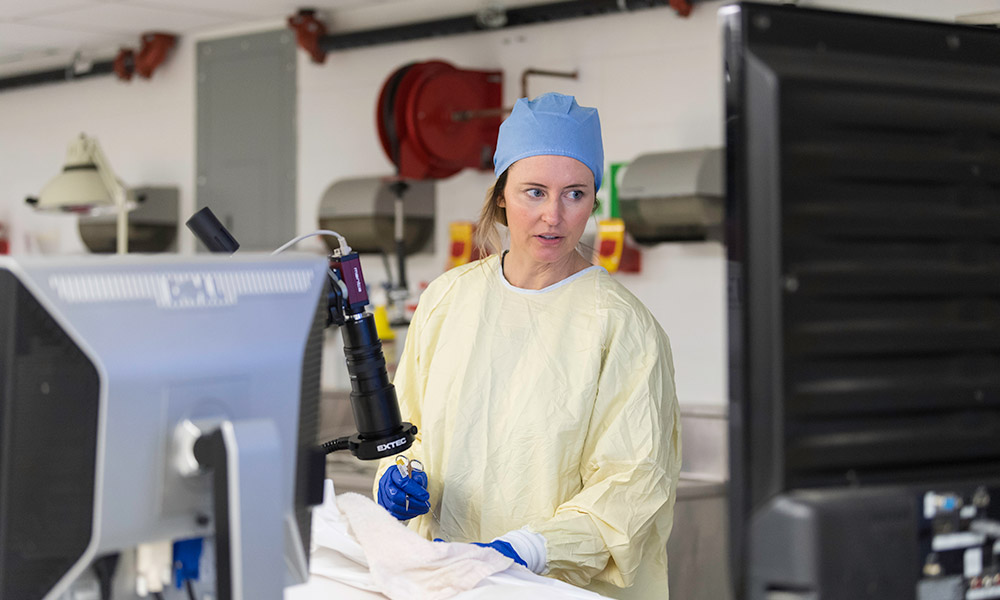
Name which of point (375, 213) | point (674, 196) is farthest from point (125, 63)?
point (674, 196)

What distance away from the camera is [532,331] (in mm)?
1864

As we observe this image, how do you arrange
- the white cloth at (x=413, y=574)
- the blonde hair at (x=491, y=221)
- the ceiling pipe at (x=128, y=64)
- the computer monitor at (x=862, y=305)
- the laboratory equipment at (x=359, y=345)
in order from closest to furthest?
the computer monitor at (x=862, y=305), the laboratory equipment at (x=359, y=345), the white cloth at (x=413, y=574), the blonde hair at (x=491, y=221), the ceiling pipe at (x=128, y=64)

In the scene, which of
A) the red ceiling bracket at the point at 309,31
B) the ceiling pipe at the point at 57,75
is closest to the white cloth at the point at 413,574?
the red ceiling bracket at the point at 309,31

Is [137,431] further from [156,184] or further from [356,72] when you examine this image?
[156,184]

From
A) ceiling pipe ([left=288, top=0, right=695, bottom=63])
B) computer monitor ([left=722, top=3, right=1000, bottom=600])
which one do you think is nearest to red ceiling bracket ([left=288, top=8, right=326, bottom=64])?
ceiling pipe ([left=288, top=0, right=695, bottom=63])

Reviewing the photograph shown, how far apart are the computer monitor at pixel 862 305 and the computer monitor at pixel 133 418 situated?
1.33 ft

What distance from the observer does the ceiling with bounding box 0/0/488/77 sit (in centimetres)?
452

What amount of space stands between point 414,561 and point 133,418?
0.61 meters

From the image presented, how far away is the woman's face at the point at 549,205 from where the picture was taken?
1.85 meters

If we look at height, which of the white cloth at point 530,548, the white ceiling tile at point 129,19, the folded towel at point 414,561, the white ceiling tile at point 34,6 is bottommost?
the white cloth at point 530,548

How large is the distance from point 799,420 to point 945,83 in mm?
292

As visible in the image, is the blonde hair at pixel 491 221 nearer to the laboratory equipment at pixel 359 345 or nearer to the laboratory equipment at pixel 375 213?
the laboratory equipment at pixel 359 345

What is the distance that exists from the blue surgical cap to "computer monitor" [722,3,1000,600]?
3.46 ft

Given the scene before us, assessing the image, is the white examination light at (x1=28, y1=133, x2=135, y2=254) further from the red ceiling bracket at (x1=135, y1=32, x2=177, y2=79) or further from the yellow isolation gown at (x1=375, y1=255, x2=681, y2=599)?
the yellow isolation gown at (x1=375, y1=255, x2=681, y2=599)
